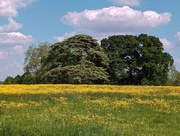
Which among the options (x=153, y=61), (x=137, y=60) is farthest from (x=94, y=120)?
(x=137, y=60)

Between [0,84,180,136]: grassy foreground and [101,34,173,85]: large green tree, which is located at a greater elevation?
[101,34,173,85]: large green tree

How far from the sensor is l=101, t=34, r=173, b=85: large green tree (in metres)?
56.1

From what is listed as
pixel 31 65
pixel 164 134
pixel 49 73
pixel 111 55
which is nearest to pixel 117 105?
pixel 164 134

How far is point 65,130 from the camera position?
8.09 m

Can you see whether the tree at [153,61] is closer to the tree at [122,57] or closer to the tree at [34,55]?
the tree at [122,57]

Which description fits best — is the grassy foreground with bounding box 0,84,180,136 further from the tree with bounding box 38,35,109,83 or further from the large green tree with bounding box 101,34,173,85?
the large green tree with bounding box 101,34,173,85

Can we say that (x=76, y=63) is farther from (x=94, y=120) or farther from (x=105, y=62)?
(x=94, y=120)

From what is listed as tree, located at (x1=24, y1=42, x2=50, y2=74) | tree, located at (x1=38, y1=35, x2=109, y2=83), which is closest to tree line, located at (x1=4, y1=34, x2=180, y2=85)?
tree, located at (x1=38, y1=35, x2=109, y2=83)

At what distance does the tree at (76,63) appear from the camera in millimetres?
53562

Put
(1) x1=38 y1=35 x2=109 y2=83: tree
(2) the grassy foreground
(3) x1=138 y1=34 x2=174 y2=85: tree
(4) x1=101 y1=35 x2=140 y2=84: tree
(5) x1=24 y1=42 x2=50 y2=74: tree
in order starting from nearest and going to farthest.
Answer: (2) the grassy foreground → (1) x1=38 y1=35 x2=109 y2=83: tree → (3) x1=138 y1=34 x2=174 y2=85: tree → (4) x1=101 y1=35 x2=140 y2=84: tree → (5) x1=24 y1=42 x2=50 y2=74: tree

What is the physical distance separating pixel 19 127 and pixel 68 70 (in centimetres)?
4545

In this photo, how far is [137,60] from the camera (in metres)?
58.1

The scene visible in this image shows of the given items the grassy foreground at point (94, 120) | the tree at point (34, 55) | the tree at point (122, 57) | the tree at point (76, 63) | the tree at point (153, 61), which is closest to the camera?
the grassy foreground at point (94, 120)

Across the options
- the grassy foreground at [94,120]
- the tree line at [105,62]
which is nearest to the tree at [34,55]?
the tree line at [105,62]
